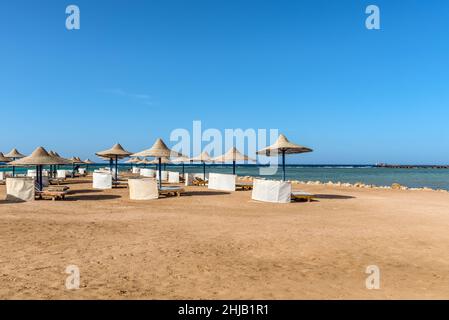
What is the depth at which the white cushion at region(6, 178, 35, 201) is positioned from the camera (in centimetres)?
1416

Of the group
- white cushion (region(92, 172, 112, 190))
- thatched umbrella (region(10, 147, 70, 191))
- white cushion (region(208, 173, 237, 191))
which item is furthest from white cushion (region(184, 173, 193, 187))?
thatched umbrella (region(10, 147, 70, 191))

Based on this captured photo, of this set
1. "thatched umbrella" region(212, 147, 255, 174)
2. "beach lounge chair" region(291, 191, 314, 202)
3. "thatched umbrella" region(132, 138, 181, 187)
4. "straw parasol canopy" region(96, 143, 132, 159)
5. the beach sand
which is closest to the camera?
the beach sand

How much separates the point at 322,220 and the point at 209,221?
3.39 m

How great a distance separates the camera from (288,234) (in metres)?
8.43

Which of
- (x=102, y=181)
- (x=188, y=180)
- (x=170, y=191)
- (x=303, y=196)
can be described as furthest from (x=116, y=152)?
(x=303, y=196)

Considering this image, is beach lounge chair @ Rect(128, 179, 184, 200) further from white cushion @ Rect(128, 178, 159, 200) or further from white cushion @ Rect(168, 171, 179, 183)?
white cushion @ Rect(168, 171, 179, 183)

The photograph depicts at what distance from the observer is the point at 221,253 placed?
263 inches

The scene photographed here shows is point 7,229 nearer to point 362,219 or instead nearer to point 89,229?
point 89,229

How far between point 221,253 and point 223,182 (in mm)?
14459

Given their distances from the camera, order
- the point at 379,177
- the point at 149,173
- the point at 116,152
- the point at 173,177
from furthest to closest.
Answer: the point at 379,177
the point at 149,173
the point at 173,177
the point at 116,152

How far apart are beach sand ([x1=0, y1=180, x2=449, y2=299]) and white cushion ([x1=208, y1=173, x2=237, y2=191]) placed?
28.8 feet

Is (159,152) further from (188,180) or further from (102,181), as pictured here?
(188,180)

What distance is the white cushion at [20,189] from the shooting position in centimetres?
1416
